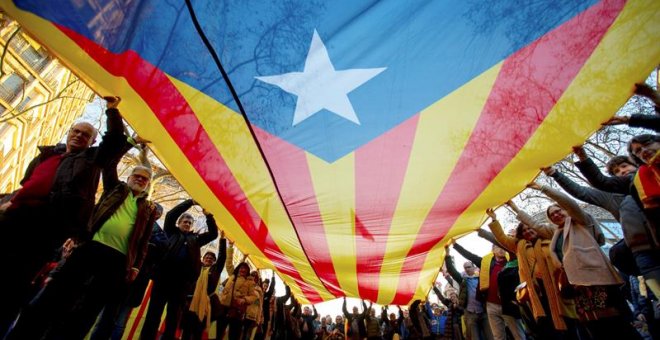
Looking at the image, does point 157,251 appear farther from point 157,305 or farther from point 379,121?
point 379,121

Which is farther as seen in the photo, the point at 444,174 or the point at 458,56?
the point at 444,174

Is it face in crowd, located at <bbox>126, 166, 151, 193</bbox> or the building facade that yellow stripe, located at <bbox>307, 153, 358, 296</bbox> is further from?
the building facade

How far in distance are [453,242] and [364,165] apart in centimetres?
→ 205

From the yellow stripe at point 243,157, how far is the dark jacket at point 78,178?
0.47 metres

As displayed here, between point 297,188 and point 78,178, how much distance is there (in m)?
1.38

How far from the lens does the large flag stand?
5.01ft

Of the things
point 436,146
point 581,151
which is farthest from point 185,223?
point 581,151

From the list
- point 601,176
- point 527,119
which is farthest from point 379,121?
point 601,176

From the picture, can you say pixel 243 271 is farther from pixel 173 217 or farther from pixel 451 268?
pixel 451 268

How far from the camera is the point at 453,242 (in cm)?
361

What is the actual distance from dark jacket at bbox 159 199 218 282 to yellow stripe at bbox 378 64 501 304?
6.35 ft

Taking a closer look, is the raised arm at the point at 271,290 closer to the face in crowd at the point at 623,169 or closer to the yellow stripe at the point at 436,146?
the yellow stripe at the point at 436,146

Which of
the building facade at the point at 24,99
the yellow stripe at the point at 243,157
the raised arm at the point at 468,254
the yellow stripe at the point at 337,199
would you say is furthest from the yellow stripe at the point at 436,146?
the building facade at the point at 24,99

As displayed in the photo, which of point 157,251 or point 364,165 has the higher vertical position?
point 364,165
